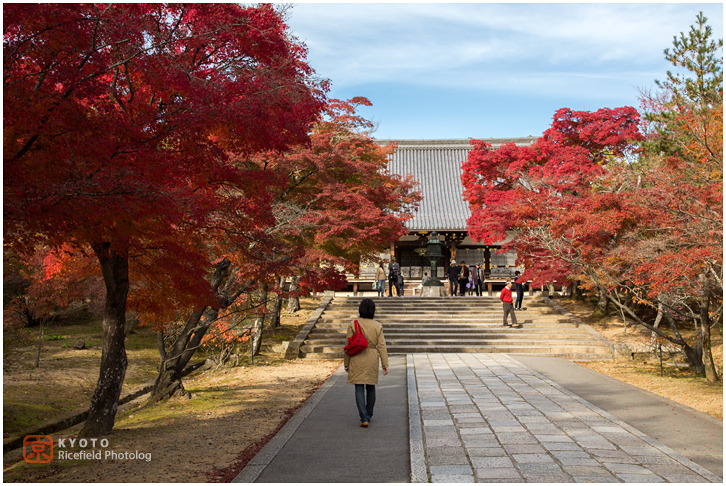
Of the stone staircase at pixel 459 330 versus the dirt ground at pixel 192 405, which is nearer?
the dirt ground at pixel 192 405

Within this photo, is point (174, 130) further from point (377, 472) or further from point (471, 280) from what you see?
point (471, 280)

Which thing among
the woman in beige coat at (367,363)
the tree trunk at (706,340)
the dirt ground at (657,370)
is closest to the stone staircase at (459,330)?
the dirt ground at (657,370)

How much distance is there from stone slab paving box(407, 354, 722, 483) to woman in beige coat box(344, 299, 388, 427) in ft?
2.08

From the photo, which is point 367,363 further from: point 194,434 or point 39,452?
point 39,452

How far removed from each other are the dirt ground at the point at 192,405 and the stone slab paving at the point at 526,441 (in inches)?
81.0

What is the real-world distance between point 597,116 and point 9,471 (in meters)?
18.8

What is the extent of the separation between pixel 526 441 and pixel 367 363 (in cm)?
196

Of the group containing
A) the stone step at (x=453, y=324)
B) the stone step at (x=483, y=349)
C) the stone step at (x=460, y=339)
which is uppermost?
the stone step at (x=453, y=324)

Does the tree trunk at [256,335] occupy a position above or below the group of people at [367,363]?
below

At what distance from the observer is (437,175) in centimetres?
3388

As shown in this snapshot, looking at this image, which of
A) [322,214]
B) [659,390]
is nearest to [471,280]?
[322,214]

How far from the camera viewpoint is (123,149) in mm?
5523

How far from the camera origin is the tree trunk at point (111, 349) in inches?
256

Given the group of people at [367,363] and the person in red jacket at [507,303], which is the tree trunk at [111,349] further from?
the person in red jacket at [507,303]
